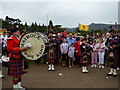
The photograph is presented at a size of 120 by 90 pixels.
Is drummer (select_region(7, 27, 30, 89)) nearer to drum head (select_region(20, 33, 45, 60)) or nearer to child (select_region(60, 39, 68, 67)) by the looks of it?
drum head (select_region(20, 33, 45, 60))

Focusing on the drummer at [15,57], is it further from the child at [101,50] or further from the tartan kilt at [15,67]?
the child at [101,50]

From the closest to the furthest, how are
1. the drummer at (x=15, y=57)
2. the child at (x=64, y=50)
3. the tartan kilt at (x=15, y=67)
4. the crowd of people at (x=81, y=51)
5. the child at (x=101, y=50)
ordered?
the drummer at (x=15, y=57) < the tartan kilt at (x=15, y=67) < the crowd of people at (x=81, y=51) < the child at (x=101, y=50) < the child at (x=64, y=50)

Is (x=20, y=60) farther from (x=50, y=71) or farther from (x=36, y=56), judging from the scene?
(x=50, y=71)

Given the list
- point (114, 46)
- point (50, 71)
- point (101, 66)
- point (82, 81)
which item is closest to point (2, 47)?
point (50, 71)

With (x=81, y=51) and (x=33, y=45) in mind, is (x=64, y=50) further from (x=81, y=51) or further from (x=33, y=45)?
(x=33, y=45)

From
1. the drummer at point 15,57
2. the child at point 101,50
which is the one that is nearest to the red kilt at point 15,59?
the drummer at point 15,57

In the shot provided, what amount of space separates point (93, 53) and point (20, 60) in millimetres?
4521

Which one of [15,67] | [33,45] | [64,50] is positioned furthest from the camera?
[64,50]

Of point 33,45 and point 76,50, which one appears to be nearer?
point 33,45

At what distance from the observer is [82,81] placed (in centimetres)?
503

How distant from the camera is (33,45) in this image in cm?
376

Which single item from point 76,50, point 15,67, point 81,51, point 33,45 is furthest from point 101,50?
point 15,67

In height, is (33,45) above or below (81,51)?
above

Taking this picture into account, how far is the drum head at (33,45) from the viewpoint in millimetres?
3715
